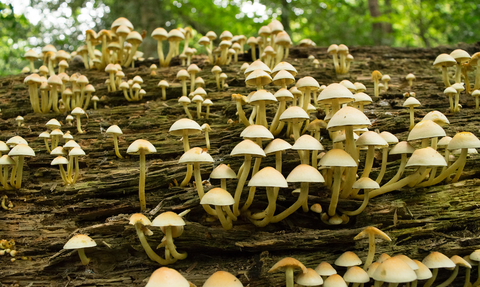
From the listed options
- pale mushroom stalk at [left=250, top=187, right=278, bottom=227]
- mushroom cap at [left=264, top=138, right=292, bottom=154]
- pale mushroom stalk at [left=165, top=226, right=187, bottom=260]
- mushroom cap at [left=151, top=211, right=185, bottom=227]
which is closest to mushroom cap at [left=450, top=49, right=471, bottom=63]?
mushroom cap at [left=264, top=138, right=292, bottom=154]

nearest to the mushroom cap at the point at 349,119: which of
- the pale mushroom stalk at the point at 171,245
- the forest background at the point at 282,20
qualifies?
the pale mushroom stalk at the point at 171,245

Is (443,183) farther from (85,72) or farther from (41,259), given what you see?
(85,72)

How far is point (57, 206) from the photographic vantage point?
15.2 ft

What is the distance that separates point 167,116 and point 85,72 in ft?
11.5

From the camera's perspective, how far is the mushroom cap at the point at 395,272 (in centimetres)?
295

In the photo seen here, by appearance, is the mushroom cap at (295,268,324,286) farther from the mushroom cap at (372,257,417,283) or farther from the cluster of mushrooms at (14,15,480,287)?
the mushroom cap at (372,257,417,283)

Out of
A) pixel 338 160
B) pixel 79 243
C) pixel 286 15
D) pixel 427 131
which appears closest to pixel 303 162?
pixel 338 160

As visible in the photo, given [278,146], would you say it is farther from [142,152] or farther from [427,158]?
[142,152]

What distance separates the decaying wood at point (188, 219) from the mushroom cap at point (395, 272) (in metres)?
0.78

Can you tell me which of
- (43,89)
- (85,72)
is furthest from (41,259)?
(85,72)

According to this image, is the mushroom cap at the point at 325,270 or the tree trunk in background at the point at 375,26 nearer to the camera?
the mushroom cap at the point at 325,270

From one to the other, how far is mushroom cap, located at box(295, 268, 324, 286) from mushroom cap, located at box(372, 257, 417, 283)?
0.62 m

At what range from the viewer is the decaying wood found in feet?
12.7

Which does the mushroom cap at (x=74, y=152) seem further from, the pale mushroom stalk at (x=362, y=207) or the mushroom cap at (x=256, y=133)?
the pale mushroom stalk at (x=362, y=207)
